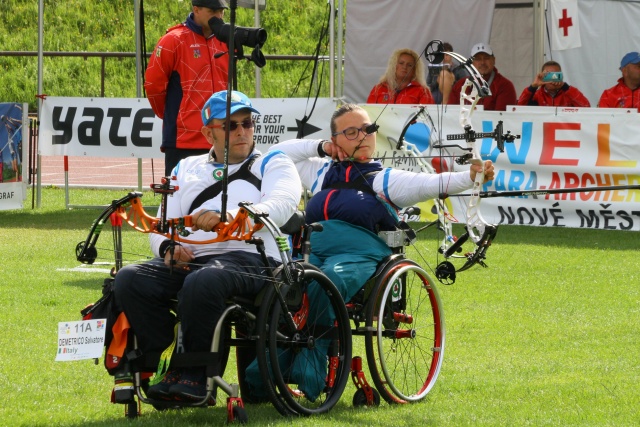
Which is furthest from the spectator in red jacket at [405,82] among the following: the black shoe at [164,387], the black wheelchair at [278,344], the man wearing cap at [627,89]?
the black shoe at [164,387]

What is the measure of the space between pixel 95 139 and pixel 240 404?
8.90 m

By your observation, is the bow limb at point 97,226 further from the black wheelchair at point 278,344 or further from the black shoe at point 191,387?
the black shoe at point 191,387

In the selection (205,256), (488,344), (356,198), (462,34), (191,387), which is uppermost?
(462,34)

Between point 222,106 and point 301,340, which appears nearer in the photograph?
point 301,340

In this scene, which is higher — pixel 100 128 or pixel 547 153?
pixel 100 128

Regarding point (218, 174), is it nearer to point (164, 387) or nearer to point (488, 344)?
point (164, 387)

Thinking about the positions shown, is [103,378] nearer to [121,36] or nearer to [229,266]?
[229,266]

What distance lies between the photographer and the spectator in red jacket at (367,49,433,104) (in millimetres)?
12609

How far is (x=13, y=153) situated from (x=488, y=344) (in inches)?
301

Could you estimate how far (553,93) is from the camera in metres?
13.3

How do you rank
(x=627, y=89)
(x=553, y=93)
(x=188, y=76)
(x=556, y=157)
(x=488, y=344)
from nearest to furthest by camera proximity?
1. (x=488, y=344)
2. (x=188, y=76)
3. (x=556, y=157)
4. (x=627, y=89)
5. (x=553, y=93)

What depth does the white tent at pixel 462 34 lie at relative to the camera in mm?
14477

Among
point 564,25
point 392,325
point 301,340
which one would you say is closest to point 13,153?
point 564,25

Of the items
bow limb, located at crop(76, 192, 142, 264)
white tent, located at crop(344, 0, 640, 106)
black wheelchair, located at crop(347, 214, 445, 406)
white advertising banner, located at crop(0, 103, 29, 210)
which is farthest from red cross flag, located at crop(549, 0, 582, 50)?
bow limb, located at crop(76, 192, 142, 264)
